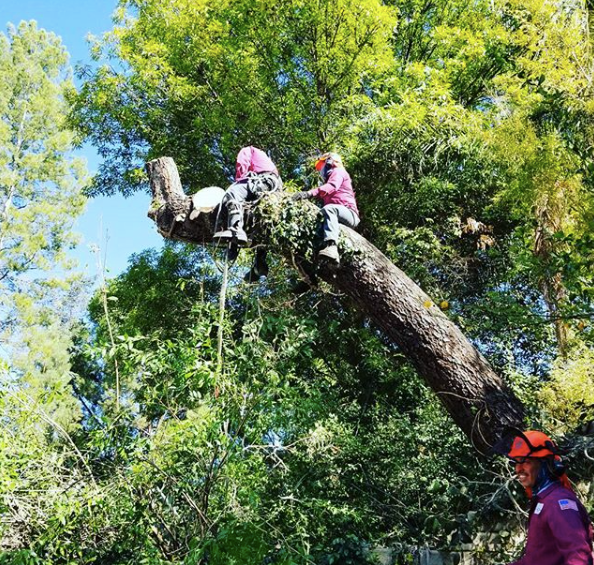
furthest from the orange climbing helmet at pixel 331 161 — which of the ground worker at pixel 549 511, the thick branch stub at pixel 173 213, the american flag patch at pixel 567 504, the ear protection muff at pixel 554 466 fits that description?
the american flag patch at pixel 567 504

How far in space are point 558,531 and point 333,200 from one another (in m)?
3.68

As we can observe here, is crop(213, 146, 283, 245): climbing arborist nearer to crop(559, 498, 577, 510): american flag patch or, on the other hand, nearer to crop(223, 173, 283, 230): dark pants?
crop(223, 173, 283, 230): dark pants

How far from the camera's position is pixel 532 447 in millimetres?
2971

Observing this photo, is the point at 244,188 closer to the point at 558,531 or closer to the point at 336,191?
the point at 336,191

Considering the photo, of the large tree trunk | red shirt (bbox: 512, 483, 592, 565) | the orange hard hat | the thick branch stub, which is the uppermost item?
the thick branch stub

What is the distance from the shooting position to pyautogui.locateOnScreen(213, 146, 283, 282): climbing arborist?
550cm

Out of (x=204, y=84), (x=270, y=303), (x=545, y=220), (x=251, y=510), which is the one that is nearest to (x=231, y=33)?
(x=204, y=84)

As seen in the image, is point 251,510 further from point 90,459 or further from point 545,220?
point 545,220

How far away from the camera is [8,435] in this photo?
4344mm

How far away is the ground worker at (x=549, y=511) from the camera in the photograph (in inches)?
103

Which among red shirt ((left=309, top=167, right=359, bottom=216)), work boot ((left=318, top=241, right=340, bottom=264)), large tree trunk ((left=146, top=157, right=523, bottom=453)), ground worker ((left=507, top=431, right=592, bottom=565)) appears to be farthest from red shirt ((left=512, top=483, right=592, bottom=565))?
red shirt ((left=309, top=167, right=359, bottom=216))

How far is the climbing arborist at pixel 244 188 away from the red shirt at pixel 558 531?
3.34 metres

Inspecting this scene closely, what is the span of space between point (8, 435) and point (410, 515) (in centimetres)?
336

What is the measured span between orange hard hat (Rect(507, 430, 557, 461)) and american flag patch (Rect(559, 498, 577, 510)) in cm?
26
